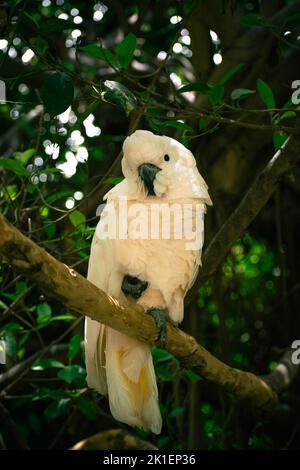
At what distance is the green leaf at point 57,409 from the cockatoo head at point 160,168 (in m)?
0.93

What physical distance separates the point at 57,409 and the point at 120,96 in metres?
1.27

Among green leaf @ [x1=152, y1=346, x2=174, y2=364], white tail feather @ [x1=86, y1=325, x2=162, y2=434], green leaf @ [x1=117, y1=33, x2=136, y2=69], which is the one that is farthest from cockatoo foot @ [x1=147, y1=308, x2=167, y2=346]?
green leaf @ [x1=117, y1=33, x2=136, y2=69]

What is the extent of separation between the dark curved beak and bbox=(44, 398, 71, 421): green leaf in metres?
0.94

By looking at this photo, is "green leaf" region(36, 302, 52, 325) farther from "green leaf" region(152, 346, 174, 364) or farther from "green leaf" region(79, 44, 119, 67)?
"green leaf" region(79, 44, 119, 67)

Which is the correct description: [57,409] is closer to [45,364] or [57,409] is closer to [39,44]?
[45,364]

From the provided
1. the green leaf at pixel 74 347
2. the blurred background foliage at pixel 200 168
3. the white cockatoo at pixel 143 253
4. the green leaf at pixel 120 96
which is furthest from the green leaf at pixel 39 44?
the green leaf at pixel 74 347

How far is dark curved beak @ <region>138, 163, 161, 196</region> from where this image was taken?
1.80 metres

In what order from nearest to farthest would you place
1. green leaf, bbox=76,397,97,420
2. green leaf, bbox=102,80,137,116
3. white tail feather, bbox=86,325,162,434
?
green leaf, bbox=102,80,137,116
white tail feather, bbox=86,325,162,434
green leaf, bbox=76,397,97,420

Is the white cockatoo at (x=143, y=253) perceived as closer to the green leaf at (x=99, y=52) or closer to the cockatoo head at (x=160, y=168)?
the cockatoo head at (x=160, y=168)

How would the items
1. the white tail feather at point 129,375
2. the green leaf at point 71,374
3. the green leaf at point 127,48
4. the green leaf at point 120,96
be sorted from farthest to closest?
1. the green leaf at point 71,374
2. the white tail feather at point 129,375
3. the green leaf at point 127,48
4. the green leaf at point 120,96

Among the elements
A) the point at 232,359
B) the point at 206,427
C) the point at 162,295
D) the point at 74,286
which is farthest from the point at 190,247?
the point at 206,427

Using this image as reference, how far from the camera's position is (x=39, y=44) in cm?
165

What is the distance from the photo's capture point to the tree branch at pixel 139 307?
1.22 metres

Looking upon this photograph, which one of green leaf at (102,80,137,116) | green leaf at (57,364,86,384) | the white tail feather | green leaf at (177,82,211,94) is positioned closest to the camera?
green leaf at (102,80,137,116)
